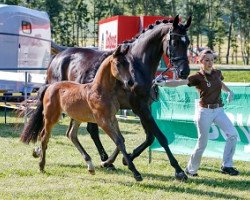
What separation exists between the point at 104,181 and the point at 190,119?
80.1 inches

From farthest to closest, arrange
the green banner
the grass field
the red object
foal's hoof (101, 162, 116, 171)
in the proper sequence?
the red object → the green banner → foal's hoof (101, 162, 116, 171) → the grass field

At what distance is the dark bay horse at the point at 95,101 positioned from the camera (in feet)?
25.5

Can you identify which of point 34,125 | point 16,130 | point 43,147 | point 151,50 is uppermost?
point 151,50

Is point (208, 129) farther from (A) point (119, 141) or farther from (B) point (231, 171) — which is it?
(A) point (119, 141)

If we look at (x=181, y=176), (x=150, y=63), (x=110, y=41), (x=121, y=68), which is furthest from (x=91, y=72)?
(x=110, y=41)

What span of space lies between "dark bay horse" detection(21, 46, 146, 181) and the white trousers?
1146mm

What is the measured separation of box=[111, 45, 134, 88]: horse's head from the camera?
7.75 metres

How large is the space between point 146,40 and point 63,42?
52.5 meters

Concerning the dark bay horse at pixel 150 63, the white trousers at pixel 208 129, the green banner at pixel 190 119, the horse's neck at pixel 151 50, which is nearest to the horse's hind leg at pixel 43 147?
the dark bay horse at pixel 150 63

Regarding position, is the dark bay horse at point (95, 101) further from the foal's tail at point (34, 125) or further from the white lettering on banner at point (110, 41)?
the white lettering on banner at point (110, 41)

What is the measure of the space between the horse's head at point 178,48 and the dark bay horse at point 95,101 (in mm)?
606

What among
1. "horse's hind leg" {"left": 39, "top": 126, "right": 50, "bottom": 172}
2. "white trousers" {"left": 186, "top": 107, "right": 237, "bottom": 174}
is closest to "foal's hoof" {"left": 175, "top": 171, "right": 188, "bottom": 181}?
"white trousers" {"left": 186, "top": 107, "right": 237, "bottom": 174}

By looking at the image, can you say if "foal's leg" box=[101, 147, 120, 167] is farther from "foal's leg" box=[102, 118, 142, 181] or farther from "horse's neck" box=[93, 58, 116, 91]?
"horse's neck" box=[93, 58, 116, 91]

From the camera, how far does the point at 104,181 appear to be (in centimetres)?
796
